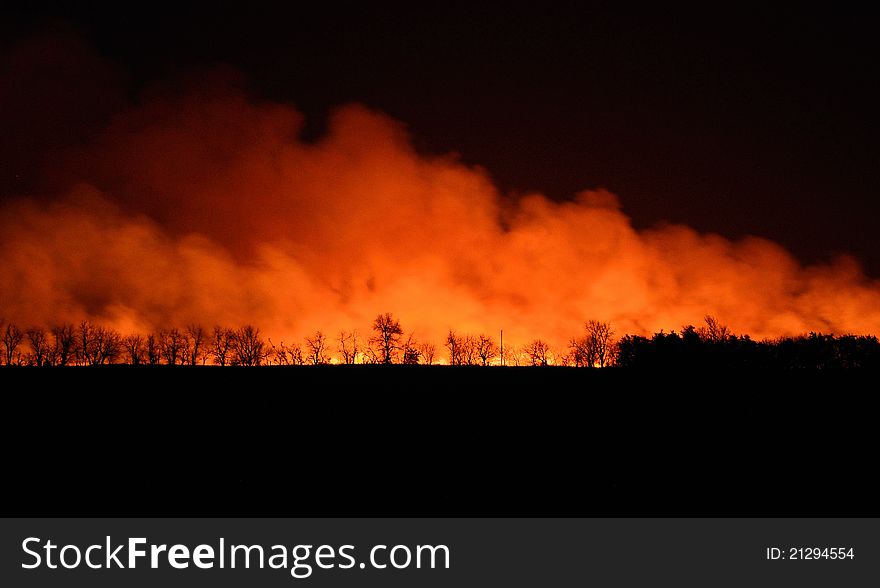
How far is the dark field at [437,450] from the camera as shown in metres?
18.1

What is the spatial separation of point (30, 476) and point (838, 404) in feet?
142

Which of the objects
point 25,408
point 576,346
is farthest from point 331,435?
point 576,346

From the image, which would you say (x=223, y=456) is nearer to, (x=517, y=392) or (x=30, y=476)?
(x=30, y=476)

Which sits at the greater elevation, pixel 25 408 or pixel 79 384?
pixel 79 384

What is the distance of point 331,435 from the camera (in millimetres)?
26172

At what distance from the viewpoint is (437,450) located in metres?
23.8

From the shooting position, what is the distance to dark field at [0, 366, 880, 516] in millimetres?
18094

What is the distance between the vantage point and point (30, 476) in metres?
19.6
